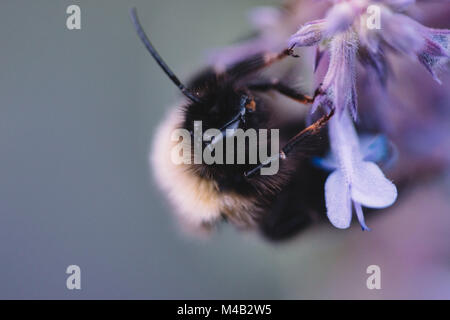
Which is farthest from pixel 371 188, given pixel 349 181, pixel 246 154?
Result: pixel 246 154

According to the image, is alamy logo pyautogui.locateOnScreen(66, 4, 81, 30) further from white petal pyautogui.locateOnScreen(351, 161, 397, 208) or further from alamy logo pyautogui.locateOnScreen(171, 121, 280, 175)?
white petal pyautogui.locateOnScreen(351, 161, 397, 208)

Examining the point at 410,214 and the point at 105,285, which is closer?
the point at 410,214

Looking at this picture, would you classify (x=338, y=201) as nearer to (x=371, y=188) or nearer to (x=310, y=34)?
(x=371, y=188)

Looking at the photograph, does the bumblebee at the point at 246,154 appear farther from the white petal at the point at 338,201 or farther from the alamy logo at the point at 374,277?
the alamy logo at the point at 374,277

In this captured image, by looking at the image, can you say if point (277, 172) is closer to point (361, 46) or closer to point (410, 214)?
point (361, 46)

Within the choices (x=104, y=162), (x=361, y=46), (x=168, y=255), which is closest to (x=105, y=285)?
(x=168, y=255)

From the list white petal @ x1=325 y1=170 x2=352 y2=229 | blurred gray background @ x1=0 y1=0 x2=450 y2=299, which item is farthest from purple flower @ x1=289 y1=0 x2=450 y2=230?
blurred gray background @ x1=0 y1=0 x2=450 y2=299

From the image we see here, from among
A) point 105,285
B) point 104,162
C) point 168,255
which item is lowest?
point 105,285
